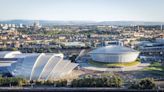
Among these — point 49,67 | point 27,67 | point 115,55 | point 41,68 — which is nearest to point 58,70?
point 49,67

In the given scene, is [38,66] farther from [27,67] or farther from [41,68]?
[27,67]

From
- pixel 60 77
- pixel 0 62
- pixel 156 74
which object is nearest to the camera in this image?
pixel 60 77

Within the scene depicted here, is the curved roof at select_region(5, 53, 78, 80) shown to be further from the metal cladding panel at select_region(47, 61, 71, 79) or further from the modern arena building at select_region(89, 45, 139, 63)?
the modern arena building at select_region(89, 45, 139, 63)

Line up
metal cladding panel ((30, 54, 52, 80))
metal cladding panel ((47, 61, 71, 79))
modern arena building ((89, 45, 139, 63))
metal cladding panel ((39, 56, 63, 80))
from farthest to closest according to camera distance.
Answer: modern arena building ((89, 45, 139, 63)) → metal cladding panel ((47, 61, 71, 79)) → metal cladding panel ((39, 56, 63, 80)) → metal cladding panel ((30, 54, 52, 80))

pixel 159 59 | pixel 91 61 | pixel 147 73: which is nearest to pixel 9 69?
pixel 91 61

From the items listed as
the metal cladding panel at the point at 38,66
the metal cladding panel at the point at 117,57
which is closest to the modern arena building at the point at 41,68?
the metal cladding panel at the point at 38,66

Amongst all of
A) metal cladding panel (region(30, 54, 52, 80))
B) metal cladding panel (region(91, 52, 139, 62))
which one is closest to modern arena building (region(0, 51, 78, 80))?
metal cladding panel (region(30, 54, 52, 80))

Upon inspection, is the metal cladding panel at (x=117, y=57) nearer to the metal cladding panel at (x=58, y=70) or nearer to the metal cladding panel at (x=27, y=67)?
the metal cladding panel at (x=58, y=70)

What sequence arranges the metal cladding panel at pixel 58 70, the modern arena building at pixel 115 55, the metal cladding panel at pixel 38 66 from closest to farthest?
the metal cladding panel at pixel 38 66 → the metal cladding panel at pixel 58 70 → the modern arena building at pixel 115 55

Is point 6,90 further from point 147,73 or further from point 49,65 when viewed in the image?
point 147,73

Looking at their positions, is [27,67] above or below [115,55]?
below

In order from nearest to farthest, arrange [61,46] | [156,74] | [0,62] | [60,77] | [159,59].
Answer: [60,77]
[156,74]
[0,62]
[159,59]
[61,46]
